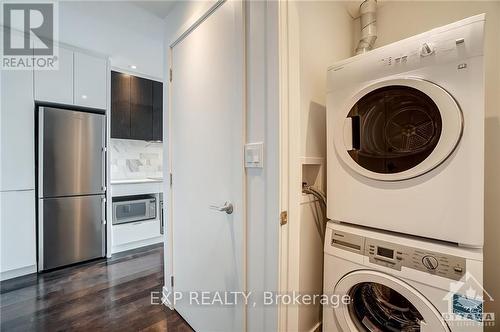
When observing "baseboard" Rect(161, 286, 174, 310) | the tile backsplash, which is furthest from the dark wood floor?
the tile backsplash

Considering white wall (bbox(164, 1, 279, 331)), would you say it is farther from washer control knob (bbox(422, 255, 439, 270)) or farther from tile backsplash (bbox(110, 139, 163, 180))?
tile backsplash (bbox(110, 139, 163, 180))

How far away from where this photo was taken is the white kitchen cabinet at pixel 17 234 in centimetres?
220

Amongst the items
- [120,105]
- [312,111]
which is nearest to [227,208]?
[312,111]

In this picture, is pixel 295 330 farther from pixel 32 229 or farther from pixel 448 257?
pixel 32 229

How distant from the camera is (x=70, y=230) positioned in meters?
2.54

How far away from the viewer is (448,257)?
88 centimetres

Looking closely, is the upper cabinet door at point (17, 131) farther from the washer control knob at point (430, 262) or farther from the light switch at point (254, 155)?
the washer control knob at point (430, 262)

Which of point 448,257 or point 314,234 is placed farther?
point 314,234

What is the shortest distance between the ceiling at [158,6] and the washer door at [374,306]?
7.28 ft

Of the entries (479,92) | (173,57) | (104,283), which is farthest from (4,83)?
(479,92)

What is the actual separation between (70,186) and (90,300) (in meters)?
1.26

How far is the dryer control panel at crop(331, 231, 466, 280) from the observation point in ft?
2.84

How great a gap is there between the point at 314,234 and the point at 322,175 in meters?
0.37

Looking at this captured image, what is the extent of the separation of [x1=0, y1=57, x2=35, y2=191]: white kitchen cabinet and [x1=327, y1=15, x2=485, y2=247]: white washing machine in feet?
9.57
